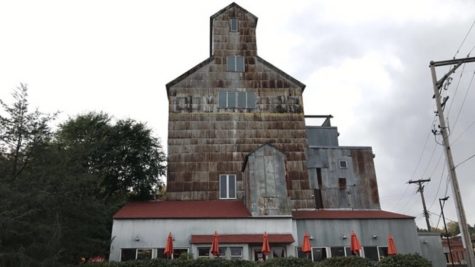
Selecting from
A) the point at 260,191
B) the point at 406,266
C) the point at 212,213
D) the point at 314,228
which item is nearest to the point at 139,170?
the point at 212,213

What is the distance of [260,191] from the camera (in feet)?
76.3

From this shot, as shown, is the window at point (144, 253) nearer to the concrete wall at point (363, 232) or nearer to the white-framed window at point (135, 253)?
the white-framed window at point (135, 253)

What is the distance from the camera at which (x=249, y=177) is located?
2386 cm

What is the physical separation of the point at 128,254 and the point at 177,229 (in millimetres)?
2917

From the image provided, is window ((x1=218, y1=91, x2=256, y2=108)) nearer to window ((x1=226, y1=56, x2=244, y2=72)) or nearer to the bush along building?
the bush along building

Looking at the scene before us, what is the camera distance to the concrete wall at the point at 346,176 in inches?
1107

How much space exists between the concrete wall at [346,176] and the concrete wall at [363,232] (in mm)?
4387

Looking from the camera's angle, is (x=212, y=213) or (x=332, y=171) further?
(x=332, y=171)

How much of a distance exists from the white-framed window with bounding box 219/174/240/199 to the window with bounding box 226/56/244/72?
8.73 metres

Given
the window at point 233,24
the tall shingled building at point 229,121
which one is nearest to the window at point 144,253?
the tall shingled building at point 229,121

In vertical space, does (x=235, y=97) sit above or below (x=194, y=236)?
above

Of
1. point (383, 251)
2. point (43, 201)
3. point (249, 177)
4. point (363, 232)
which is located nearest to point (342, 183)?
point (363, 232)

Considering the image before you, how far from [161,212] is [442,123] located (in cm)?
1590

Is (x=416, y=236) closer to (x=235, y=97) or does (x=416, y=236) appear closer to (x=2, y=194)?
(x=235, y=97)
